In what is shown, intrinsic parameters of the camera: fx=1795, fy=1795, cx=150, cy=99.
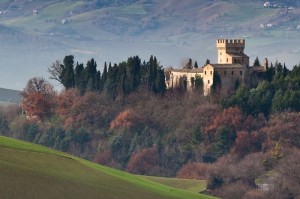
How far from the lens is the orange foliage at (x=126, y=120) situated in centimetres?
8781

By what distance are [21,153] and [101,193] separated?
15.2 ft

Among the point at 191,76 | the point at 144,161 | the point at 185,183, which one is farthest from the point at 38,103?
the point at 185,183

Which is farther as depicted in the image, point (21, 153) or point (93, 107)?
point (93, 107)

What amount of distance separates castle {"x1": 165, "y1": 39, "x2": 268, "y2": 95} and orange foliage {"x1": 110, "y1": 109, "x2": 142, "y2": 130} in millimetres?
2460

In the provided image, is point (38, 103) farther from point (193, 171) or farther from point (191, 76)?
point (193, 171)

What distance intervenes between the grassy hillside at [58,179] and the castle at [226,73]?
2702 cm

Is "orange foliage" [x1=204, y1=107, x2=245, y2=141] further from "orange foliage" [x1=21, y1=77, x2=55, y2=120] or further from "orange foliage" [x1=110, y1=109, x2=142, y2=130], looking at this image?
"orange foliage" [x1=21, y1=77, x2=55, y2=120]

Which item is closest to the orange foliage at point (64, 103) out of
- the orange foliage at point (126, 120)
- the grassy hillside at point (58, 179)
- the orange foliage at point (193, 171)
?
the orange foliage at point (126, 120)

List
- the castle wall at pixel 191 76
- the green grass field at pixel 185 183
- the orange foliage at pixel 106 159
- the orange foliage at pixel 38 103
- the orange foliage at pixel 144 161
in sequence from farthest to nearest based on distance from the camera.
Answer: the orange foliage at pixel 38 103
the castle wall at pixel 191 76
the orange foliage at pixel 106 159
the orange foliage at pixel 144 161
the green grass field at pixel 185 183

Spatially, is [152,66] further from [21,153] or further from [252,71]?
[21,153]

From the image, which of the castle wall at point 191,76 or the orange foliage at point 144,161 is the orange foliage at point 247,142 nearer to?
the castle wall at point 191,76

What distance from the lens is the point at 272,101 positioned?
279 feet

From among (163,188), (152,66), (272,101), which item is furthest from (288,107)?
(163,188)

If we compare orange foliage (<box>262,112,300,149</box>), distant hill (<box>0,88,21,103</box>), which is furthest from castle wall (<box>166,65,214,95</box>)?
distant hill (<box>0,88,21,103</box>)
